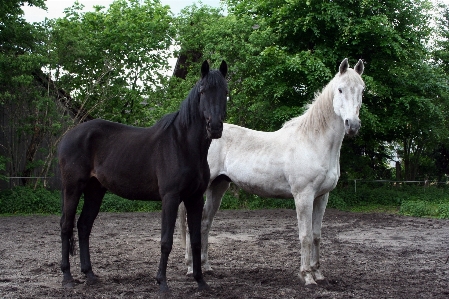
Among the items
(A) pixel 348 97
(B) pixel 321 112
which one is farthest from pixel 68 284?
(A) pixel 348 97

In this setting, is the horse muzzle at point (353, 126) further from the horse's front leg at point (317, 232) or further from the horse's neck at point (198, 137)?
the horse's neck at point (198, 137)

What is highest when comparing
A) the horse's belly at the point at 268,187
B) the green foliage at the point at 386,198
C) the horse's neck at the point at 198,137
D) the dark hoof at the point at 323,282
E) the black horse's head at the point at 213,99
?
the black horse's head at the point at 213,99

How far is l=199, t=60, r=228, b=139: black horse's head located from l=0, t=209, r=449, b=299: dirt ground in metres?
1.73

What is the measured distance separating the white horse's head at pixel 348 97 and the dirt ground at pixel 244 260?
1.79 meters

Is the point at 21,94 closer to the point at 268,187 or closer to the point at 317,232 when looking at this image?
the point at 268,187

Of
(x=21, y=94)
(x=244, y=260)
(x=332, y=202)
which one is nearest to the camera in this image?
(x=244, y=260)

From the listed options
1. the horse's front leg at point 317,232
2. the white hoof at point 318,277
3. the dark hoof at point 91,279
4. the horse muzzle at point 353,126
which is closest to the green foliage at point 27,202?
the dark hoof at point 91,279

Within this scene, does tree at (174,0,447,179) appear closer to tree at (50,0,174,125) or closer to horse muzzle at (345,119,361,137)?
tree at (50,0,174,125)

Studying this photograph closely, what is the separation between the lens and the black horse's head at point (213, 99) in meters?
4.69

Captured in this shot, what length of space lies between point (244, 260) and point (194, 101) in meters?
3.08

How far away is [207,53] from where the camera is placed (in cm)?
1728

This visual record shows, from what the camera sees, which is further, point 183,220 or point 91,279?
point 183,220

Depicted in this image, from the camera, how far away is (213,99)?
4797 millimetres

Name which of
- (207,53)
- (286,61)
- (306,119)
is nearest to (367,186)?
(286,61)
